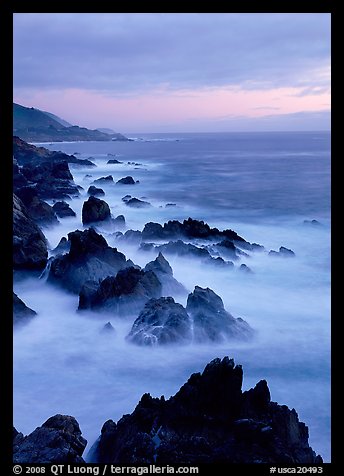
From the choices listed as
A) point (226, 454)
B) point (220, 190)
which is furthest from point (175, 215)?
point (226, 454)

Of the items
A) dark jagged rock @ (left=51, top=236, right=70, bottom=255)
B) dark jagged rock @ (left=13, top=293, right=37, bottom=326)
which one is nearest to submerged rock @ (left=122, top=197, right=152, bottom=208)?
dark jagged rock @ (left=51, top=236, right=70, bottom=255)

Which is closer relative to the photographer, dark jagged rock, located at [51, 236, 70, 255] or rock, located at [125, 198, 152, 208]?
dark jagged rock, located at [51, 236, 70, 255]

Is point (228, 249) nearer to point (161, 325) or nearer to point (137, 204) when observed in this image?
point (161, 325)

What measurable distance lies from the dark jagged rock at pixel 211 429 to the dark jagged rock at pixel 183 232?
8.50 meters

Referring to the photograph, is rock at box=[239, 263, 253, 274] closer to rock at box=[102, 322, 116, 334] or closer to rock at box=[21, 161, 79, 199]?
rock at box=[102, 322, 116, 334]

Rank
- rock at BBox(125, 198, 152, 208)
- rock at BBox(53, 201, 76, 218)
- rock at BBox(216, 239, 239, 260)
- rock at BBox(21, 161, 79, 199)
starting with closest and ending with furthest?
rock at BBox(216, 239, 239, 260), rock at BBox(53, 201, 76, 218), rock at BBox(125, 198, 152, 208), rock at BBox(21, 161, 79, 199)

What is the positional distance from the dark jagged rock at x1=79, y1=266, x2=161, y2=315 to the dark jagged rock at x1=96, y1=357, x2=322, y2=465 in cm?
346

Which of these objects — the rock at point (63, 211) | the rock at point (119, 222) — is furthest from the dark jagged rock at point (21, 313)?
the rock at point (63, 211)

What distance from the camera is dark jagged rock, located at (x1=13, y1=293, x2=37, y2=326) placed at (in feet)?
27.0

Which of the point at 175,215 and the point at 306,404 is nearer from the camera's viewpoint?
the point at 306,404

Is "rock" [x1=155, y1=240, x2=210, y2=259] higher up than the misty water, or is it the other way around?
"rock" [x1=155, y1=240, x2=210, y2=259]
